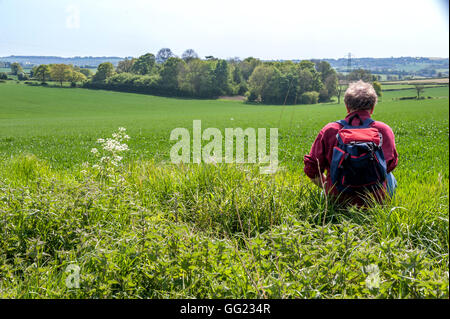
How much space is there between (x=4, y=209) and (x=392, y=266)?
3514mm

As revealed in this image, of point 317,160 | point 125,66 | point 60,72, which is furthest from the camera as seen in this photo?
point 60,72

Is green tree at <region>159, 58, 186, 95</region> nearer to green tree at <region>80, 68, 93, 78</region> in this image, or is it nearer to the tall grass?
green tree at <region>80, 68, 93, 78</region>

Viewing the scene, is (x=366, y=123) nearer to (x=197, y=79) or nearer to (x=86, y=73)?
(x=86, y=73)

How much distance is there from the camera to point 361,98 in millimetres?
3594

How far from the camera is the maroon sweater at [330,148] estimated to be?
3609 mm

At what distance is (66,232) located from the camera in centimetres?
348

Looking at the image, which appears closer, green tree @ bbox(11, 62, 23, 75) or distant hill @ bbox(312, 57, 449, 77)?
distant hill @ bbox(312, 57, 449, 77)

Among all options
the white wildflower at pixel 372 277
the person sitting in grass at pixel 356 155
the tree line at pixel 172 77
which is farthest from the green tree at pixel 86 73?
the white wildflower at pixel 372 277

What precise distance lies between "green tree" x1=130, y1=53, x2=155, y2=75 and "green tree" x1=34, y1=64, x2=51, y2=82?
50.8ft

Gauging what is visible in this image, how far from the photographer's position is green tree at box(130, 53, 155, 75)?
189 ft

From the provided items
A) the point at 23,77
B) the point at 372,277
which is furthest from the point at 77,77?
the point at 372,277

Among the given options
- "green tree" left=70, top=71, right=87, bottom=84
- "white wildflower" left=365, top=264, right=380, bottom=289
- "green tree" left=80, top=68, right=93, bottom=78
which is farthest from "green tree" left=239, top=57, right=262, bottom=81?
"white wildflower" left=365, top=264, right=380, bottom=289

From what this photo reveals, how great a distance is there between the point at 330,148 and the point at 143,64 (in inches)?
2271
